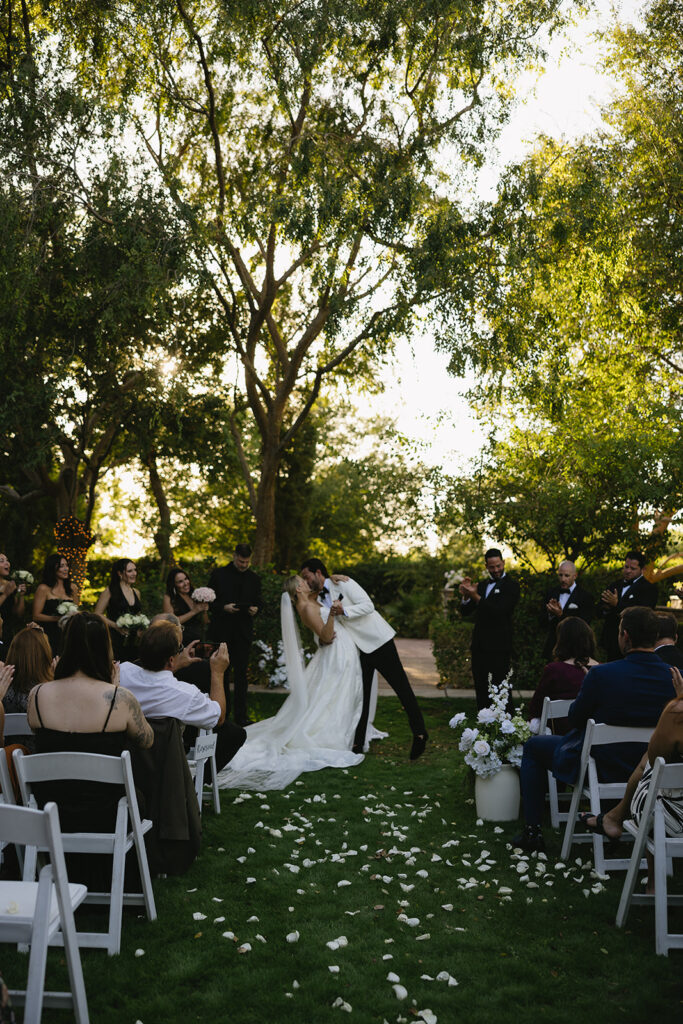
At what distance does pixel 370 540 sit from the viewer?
25.7m

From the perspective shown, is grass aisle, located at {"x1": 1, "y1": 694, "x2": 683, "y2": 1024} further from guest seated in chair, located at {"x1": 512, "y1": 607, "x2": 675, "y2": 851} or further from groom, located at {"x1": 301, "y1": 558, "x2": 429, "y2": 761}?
groom, located at {"x1": 301, "y1": 558, "x2": 429, "y2": 761}

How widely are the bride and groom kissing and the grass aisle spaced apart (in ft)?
6.76

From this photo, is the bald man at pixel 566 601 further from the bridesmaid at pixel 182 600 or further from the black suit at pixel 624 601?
the bridesmaid at pixel 182 600

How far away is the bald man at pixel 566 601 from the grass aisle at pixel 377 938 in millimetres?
3372

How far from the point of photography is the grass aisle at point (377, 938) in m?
3.48

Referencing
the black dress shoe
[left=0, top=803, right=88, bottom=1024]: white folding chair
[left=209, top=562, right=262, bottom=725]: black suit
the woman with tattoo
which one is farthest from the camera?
[left=209, top=562, right=262, bottom=725]: black suit

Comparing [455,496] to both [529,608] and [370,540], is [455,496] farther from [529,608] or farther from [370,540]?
[370,540]

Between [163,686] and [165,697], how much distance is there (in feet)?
0.23

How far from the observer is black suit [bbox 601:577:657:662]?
8758 mm

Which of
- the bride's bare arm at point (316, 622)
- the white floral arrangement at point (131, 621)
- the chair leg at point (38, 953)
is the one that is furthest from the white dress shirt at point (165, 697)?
the bride's bare arm at point (316, 622)

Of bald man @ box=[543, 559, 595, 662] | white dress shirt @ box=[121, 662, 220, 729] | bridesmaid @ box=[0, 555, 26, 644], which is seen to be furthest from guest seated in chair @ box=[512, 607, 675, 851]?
bridesmaid @ box=[0, 555, 26, 644]

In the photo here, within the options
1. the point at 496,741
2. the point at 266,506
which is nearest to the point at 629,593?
the point at 496,741

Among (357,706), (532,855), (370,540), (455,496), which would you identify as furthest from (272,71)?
(370,540)

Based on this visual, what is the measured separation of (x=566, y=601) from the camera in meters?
9.19
